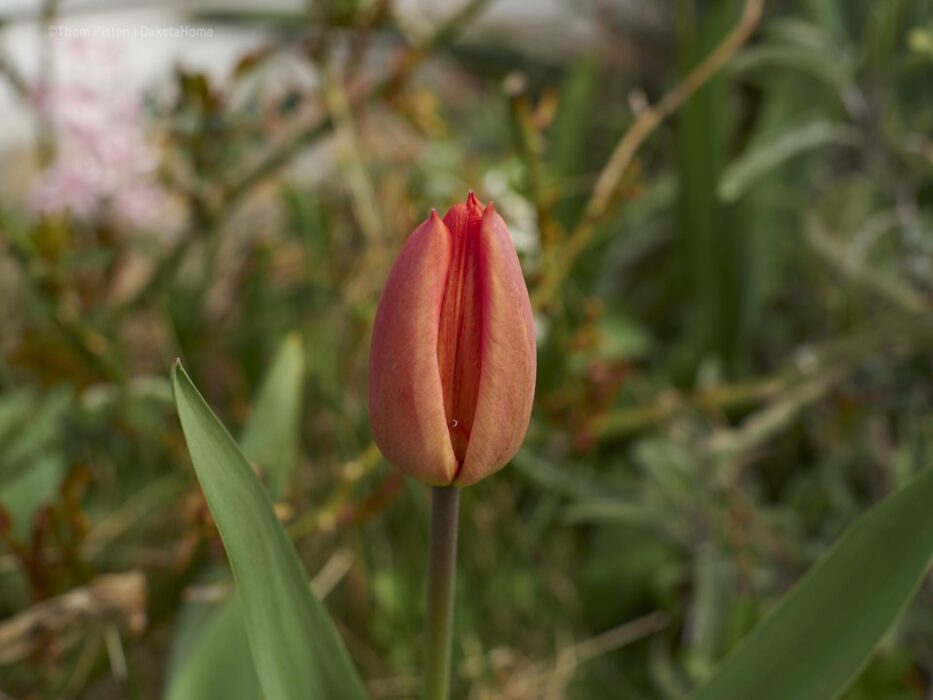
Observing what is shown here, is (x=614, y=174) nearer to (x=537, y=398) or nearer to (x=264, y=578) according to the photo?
(x=537, y=398)

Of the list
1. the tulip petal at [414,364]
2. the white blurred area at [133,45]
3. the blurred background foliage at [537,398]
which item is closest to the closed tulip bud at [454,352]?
the tulip petal at [414,364]

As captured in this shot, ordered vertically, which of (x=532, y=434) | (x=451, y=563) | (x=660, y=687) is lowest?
(x=660, y=687)

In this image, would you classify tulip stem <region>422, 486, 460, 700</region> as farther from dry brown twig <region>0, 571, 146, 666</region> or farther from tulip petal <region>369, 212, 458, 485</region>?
dry brown twig <region>0, 571, 146, 666</region>

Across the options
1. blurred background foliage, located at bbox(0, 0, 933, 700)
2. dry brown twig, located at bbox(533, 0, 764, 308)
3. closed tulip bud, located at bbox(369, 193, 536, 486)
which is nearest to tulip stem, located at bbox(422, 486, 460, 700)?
closed tulip bud, located at bbox(369, 193, 536, 486)

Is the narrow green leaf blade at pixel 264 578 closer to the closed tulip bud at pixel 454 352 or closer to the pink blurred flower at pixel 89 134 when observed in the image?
the closed tulip bud at pixel 454 352

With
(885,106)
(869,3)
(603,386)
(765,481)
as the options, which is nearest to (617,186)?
(603,386)

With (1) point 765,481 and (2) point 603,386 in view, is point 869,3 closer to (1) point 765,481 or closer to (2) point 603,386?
(1) point 765,481

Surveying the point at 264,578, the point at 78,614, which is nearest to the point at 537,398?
the point at 78,614
